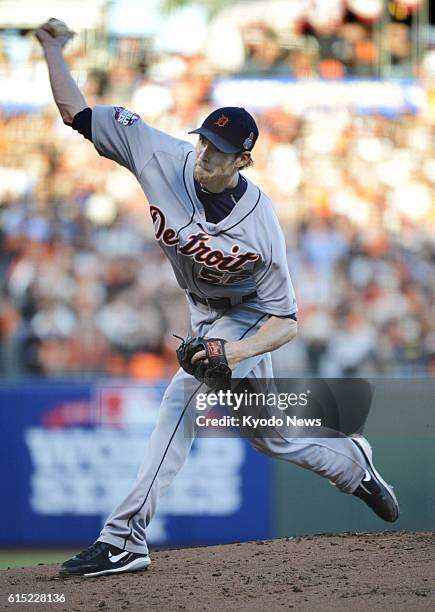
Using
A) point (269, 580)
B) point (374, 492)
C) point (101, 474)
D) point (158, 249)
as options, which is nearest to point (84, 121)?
point (269, 580)

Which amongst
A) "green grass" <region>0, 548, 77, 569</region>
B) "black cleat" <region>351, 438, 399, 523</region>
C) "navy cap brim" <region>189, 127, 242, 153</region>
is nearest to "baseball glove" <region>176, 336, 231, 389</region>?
"navy cap brim" <region>189, 127, 242, 153</region>

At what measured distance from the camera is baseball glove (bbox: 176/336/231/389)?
4.20 m

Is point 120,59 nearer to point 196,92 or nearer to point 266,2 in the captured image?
point 196,92

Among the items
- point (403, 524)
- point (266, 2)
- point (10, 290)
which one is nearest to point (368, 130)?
point (266, 2)

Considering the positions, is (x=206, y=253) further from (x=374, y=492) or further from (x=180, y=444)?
(x=374, y=492)

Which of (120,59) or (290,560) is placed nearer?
(290,560)

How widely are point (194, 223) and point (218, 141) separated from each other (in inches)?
14.8

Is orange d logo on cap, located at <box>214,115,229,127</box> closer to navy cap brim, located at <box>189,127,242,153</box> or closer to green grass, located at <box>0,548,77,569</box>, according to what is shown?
navy cap brim, located at <box>189,127,242,153</box>

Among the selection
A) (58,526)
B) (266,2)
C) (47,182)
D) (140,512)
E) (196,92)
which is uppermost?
(266,2)

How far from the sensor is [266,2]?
32.8 ft

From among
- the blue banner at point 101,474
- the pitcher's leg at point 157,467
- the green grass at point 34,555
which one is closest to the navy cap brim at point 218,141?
the pitcher's leg at point 157,467

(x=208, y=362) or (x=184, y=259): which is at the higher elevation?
(x=184, y=259)

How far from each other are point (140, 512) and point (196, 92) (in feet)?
18.3

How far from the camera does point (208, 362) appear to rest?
4.20 metres
